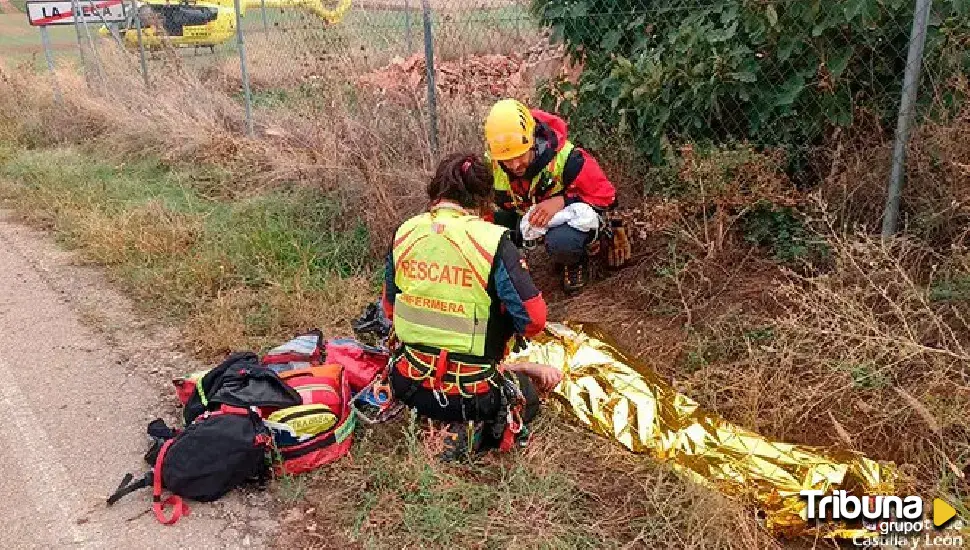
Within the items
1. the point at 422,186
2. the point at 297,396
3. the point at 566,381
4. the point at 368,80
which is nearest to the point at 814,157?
the point at 566,381

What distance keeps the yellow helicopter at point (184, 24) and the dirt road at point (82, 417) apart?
580 centimetres

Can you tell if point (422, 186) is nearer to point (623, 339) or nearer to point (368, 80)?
point (368, 80)

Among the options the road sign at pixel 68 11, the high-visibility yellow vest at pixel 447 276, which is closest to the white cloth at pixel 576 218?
the high-visibility yellow vest at pixel 447 276

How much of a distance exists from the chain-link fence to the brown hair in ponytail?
1696 millimetres

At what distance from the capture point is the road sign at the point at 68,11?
10.0 meters

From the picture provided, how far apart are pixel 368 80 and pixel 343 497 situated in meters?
4.05

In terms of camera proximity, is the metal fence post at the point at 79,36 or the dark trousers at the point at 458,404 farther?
the metal fence post at the point at 79,36

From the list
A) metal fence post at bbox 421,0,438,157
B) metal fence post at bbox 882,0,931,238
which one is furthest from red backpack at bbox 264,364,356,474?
metal fence post at bbox 882,0,931,238

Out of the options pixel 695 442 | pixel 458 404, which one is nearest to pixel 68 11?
pixel 458 404

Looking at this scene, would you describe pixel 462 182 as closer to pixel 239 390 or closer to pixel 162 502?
pixel 239 390

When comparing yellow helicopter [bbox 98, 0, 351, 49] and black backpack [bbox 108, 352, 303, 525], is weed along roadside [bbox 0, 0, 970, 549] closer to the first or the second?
black backpack [bbox 108, 352, 303, 525]

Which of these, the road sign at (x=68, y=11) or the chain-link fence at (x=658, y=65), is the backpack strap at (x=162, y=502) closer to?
the chain-link fence at (x=658, y=65)

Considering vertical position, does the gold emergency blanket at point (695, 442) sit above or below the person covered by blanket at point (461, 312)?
below

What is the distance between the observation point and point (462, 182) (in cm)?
317
